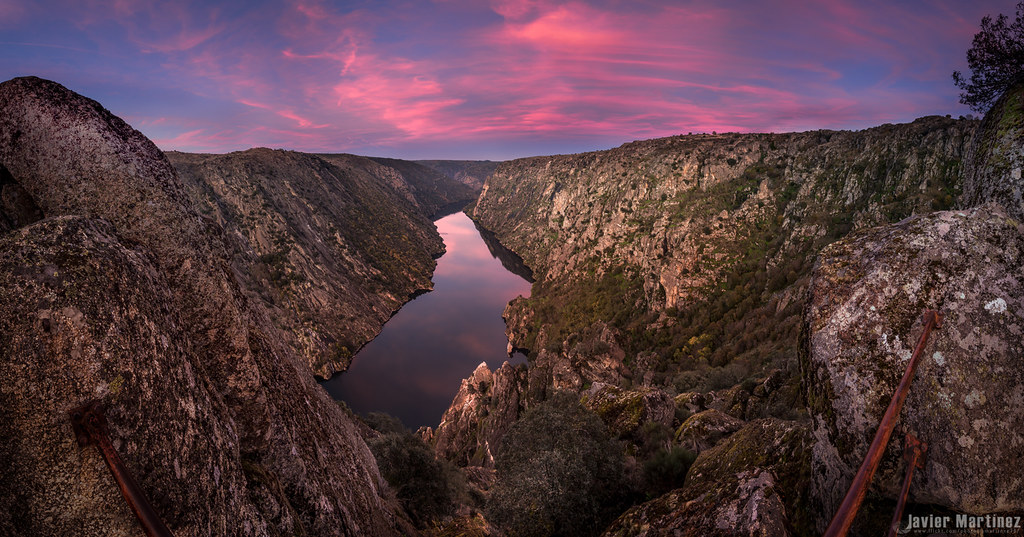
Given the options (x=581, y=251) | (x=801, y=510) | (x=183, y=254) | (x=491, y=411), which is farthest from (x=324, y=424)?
(x=581, y=251)

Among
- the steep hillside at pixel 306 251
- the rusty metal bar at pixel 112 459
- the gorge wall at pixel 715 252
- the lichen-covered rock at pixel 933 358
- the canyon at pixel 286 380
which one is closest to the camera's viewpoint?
the rusty metal bar at pixel 112 459

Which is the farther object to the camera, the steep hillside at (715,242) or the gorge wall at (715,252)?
the steep hillside at (715,242)

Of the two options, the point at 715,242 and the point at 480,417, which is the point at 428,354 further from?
the point at 715,242

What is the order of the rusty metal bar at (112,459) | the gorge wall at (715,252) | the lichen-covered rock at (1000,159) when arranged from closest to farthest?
the rusty metal bar at (112,459), the lichen-covered rock at (1000,159), the gorge wall at (715,252)

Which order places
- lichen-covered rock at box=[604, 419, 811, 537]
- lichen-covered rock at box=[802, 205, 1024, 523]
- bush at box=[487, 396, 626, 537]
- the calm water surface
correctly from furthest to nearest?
the calm water surface
bush at box=[487, 396, 626, 537]
lichen-covered rock at box=[604, 419, 811, 537]
lichen-covered rock at box=[802, 205, 1024, 523]

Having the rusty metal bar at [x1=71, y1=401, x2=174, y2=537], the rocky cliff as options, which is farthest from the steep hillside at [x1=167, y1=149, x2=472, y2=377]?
the rocky cliff

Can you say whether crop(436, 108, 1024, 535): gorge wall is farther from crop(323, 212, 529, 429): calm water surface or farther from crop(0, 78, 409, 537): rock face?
crop(323, 212, 529, 429): calm water surface

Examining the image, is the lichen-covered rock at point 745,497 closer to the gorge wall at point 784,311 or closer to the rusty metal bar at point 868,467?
the gorge wall at point 784,311

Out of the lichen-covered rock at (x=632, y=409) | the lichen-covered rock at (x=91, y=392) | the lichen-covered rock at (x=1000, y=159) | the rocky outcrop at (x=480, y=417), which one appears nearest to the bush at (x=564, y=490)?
the lichen-covered rock at (x=632, y=409)
